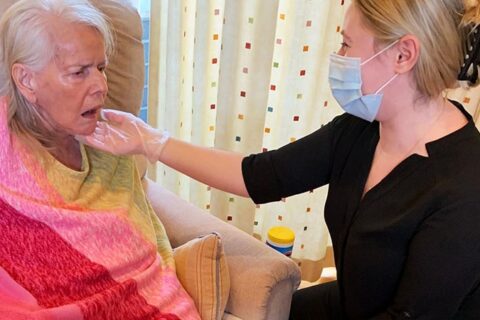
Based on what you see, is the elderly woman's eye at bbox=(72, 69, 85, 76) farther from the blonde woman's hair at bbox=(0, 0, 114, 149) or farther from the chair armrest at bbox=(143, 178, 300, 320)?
the chair armrest at bbox=(143, 178, 300, 320)

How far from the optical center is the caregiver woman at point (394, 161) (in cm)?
108

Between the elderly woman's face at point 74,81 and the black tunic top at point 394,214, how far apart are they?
1.38 ft

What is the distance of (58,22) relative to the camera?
111 centimetres

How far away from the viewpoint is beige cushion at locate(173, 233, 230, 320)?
128cm

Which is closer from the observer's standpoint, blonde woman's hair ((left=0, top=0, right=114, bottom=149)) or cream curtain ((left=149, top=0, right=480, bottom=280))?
blonde woman's hair ((left=0, top=0, right=114, bottom=149))

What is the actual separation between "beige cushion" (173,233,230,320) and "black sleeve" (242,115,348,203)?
19cm

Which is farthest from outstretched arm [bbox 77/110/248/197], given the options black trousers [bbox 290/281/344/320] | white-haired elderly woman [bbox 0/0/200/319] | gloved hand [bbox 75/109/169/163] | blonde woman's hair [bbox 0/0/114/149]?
black trousers [bbox 290/281/344/320]

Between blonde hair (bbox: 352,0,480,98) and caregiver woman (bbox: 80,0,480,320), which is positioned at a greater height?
blonde hair (bbox: 352,0,480,98)

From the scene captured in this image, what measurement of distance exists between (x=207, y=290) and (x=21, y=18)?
699 mm

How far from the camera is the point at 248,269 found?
134cm

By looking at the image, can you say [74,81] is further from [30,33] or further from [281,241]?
[281,241]

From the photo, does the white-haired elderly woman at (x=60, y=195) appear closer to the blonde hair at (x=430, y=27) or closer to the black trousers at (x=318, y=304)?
the black trousers at (x=318, y=304)

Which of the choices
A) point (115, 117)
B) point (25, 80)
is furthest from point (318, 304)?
point (25, 80)

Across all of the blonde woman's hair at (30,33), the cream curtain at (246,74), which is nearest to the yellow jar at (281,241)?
the cream curtain at (246,74)
